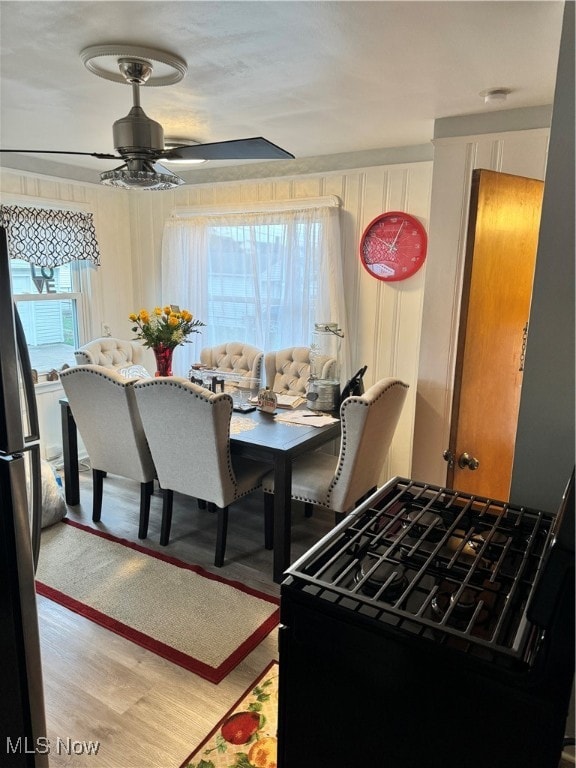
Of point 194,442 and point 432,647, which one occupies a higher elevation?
point 432,647

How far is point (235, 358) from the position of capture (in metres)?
4.10

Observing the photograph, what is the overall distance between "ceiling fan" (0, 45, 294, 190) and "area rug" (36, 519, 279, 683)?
2014 millimetres

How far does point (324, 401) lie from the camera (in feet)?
10.8

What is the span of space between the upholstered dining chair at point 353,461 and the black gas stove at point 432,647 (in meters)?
1.34

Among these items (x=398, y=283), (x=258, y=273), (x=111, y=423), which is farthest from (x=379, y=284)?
(x=111, y=423)

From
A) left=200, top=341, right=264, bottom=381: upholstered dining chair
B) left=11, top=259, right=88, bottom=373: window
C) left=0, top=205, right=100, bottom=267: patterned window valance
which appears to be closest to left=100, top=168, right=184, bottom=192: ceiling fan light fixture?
left=200, top=341, right=264, bottom=381: upholstered dining chair

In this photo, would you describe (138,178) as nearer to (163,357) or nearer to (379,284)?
(163,357)

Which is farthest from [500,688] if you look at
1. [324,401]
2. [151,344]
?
[151,344]

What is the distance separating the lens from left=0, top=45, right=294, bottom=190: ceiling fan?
2.00m

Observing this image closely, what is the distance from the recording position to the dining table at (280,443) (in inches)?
103

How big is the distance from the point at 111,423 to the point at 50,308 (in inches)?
76.1

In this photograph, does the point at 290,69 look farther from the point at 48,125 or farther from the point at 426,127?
the point at 48,125

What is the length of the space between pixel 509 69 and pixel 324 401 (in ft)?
6.44

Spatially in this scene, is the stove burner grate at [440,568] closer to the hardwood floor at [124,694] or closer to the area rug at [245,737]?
the hardwood floor at [124,694]
